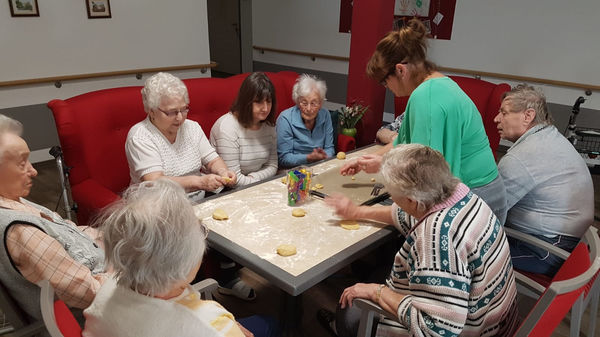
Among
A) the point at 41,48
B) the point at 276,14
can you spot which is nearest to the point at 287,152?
the point at 41,48

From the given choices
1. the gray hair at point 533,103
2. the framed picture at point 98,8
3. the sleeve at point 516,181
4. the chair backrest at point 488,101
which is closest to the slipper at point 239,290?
the sleeve at point 516,181

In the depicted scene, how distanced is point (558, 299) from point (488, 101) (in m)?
2.77

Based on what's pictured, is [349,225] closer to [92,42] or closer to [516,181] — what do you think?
[516,181]

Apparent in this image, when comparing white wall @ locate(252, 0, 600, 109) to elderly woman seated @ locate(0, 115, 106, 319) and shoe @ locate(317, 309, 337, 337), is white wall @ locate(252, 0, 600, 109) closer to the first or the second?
shoe @ locate(317, 309, 337, 337)

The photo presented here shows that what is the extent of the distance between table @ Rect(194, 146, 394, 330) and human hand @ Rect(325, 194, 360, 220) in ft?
0.16

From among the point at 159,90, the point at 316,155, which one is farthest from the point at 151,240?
the point at 316,155

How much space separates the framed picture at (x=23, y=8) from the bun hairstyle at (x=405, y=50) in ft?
11.2

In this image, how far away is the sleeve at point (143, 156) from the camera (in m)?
2.02

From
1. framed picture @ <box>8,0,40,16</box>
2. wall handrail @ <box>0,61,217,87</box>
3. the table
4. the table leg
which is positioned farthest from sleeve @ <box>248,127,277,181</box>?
framed picture @ <box>8,0,40,16</box>

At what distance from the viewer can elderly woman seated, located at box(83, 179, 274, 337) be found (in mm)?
896

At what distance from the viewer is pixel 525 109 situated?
1.96 metres

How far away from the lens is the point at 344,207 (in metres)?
1.61

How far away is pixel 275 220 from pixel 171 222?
0.75 metres

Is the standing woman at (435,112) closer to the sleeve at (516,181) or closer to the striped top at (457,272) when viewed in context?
the sleeve at (516,181)
